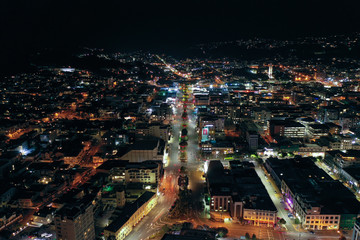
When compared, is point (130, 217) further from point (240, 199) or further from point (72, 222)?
point (240, 199)

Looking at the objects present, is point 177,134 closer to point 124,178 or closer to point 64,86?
point 124,178

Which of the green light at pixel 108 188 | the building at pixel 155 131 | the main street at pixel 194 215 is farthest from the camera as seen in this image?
the building at pixel 155 131

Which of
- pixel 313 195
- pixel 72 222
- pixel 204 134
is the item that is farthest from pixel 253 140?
pixel 72 222

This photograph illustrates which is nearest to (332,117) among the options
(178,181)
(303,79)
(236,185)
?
(236,185)

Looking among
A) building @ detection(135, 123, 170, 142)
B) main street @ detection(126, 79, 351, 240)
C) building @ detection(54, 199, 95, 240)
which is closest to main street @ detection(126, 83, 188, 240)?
main street @ detection(126, 79, 351, 240)

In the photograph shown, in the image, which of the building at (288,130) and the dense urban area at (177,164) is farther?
the building at (288,130)

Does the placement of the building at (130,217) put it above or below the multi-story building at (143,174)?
below

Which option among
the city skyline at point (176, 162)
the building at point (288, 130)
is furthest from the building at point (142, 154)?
the building at point (288, 130)

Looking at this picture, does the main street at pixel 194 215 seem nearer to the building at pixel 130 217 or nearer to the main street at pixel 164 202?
the main street at pixel 164 202
